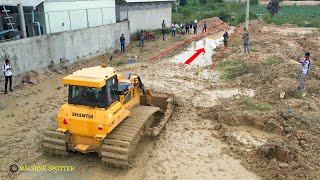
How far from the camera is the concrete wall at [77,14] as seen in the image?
760 inches

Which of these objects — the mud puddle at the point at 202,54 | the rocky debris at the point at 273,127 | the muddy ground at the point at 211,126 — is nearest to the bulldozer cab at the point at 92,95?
the muddy ground at the point at 211,126

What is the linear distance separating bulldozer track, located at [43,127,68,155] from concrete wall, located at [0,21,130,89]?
291 inches

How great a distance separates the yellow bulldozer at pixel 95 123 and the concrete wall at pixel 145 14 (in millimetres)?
19665

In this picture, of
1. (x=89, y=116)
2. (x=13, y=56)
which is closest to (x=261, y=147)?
(x=89, y=116)

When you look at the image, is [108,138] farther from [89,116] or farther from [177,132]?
[177,132]

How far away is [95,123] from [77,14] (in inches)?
590

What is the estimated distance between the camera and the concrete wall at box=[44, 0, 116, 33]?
1930 centimetres

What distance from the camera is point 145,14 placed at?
1221 inches

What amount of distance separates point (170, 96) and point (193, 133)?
9.23ft

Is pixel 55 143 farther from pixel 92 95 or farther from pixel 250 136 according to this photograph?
pixel 250 136

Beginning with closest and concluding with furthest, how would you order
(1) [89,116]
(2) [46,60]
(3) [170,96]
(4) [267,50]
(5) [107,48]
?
1. (1) [89,116]
2. (3) [170,96]
3. (2) [46,60]
4. (4) [267,50]
5. (5) [107,48]

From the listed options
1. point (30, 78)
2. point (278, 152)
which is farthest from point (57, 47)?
point (278, 152)

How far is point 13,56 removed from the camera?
15414mm

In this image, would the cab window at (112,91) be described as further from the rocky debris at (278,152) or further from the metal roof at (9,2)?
the metal roof at (9,2)
